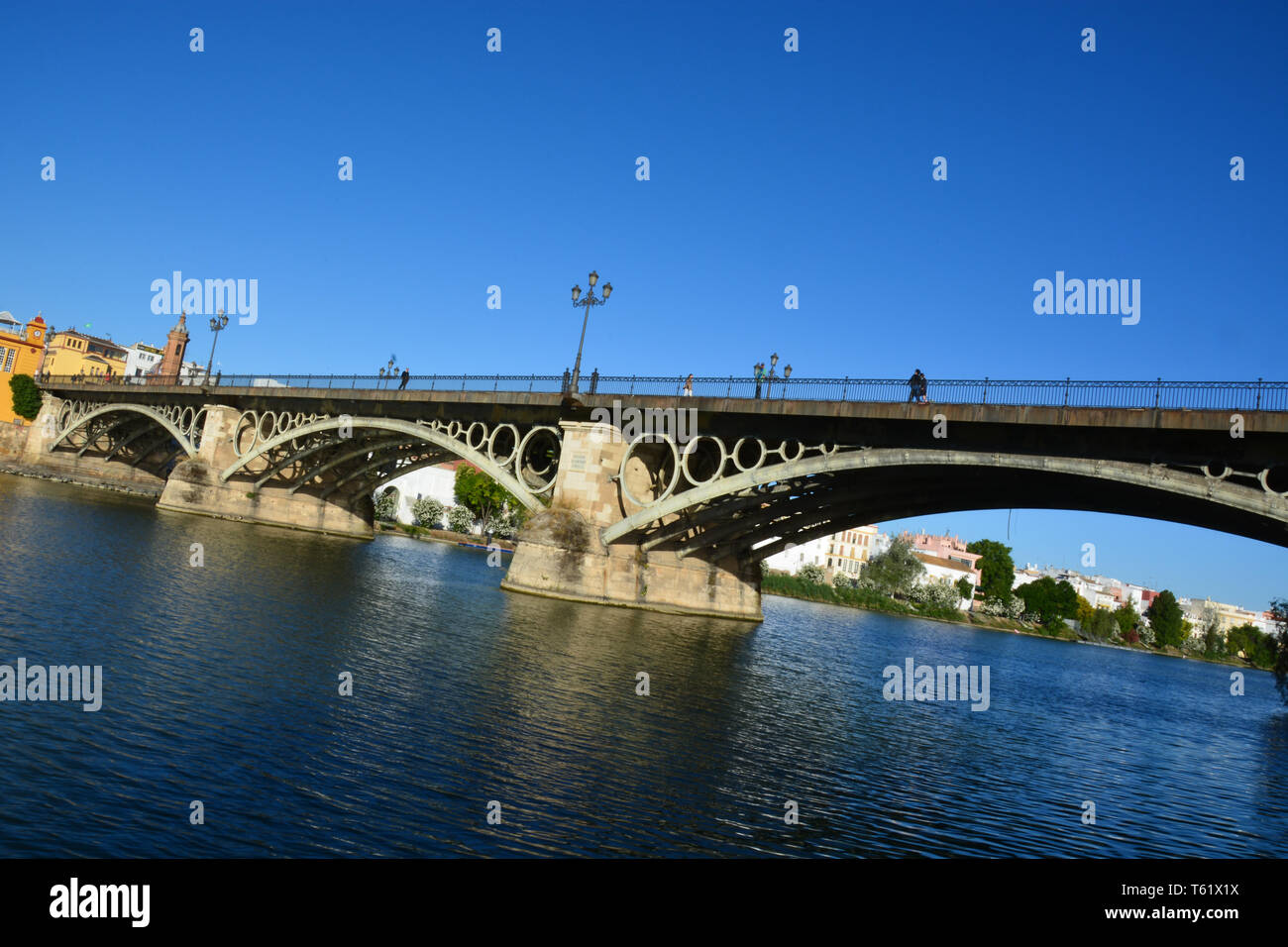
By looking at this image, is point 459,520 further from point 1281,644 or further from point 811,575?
point 1281,644

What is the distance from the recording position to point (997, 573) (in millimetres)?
125000

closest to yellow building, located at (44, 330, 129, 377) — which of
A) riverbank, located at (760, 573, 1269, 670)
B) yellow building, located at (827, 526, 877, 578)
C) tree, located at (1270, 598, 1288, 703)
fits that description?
riverbank, located at (760, 573, 1269, 670)

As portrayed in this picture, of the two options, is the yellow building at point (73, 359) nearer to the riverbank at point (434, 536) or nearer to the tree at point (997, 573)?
the riverbank at point (434, 536)

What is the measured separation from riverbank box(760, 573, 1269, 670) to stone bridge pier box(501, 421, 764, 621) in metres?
57.3

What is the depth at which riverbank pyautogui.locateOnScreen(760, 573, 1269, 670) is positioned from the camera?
91875mm

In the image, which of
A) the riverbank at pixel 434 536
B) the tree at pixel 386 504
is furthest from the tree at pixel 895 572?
the tree at pixel 386 504

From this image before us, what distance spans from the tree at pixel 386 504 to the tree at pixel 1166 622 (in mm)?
104097

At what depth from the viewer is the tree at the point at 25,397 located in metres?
86.1

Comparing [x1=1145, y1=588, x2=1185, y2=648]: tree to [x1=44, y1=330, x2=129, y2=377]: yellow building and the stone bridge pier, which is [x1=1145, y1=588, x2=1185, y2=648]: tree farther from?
[x1=44, y1=330, x2=129, y2=377]: yellow building

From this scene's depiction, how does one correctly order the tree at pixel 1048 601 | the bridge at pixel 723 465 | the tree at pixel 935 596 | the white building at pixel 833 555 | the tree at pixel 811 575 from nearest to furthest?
1. the bridge at pixel 723 465
2. the tree at pixel 811 575
3. the tree at pixel 935 596
4. the tree at pixel 1048 601
5. the white building at pixel 833 555

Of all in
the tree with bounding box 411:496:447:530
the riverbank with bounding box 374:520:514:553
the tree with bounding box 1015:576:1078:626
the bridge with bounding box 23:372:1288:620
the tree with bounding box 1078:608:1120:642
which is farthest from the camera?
the tree with bounding box 1078:608:1120:642

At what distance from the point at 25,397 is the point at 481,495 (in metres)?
45.4
